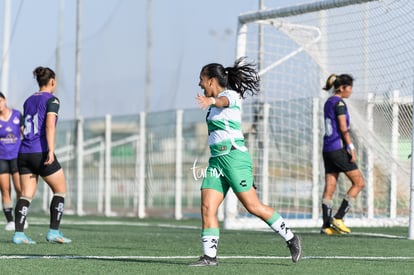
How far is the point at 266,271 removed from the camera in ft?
26.6

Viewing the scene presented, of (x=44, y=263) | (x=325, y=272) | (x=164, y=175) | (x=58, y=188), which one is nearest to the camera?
(x=325, y=272)

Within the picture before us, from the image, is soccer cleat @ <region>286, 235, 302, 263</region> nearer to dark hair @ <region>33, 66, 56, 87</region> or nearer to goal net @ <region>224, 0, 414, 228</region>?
dark hair @ <region>33, 66, 56, 87</region>

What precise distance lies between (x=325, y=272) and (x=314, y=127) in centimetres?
1010

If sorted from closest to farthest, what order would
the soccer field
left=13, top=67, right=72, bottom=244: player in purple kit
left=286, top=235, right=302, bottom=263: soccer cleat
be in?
the soccer field → left=286, top=235, right=302, bottom=263: soccer cleat → left=13, top=67, right=72, bottom=244: player in purple kit

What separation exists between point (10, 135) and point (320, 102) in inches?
220

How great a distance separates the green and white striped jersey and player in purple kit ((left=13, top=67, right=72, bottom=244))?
2.98 metres

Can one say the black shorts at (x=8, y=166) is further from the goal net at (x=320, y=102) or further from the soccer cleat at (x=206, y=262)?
the soccer cleat at (x=206, y=262)

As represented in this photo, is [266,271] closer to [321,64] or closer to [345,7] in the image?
[345,7]

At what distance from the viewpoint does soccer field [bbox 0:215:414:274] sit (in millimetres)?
8234

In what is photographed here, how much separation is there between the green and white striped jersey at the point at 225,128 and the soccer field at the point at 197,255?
99cm

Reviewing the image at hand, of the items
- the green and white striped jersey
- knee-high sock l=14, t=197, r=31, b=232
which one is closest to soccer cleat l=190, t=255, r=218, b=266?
the green and white striped jersey

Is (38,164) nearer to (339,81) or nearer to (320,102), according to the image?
(339,81)

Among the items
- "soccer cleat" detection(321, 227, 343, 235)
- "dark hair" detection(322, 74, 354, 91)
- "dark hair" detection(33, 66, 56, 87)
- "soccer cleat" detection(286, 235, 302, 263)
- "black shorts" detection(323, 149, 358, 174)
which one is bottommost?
"soccer cleat" detection(321, 227, 343, 235)

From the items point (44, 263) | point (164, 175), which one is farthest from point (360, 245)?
point (164, 175)
